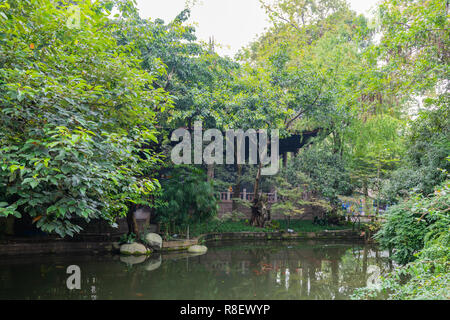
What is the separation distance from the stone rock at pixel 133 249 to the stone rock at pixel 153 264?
571mm

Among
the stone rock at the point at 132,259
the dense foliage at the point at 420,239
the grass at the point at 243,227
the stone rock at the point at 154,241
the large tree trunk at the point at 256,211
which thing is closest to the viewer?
the dense foliage at the point at 420,239

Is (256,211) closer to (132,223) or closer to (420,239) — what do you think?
(132,223)

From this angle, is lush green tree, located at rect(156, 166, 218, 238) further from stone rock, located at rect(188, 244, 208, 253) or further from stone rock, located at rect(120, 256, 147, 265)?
stone rock, located at rect(120, 256, 147, 265)

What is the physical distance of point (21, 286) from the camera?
4988 millimetres

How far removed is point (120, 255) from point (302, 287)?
442cm

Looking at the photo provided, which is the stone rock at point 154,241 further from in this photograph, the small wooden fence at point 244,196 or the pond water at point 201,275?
the small wooden fence at point 244,196

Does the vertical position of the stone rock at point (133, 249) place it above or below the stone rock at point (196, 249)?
above

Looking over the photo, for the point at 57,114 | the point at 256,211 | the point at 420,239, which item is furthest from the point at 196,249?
the point at 57,114

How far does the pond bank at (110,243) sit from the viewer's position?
294 inches

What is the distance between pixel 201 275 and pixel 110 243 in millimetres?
3326

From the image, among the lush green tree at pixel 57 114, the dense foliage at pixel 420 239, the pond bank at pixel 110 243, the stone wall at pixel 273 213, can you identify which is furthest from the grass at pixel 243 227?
the lush green tree at pixel 57 114

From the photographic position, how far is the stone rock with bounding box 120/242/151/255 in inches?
309

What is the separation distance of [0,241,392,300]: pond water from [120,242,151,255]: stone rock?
0.33 meters
